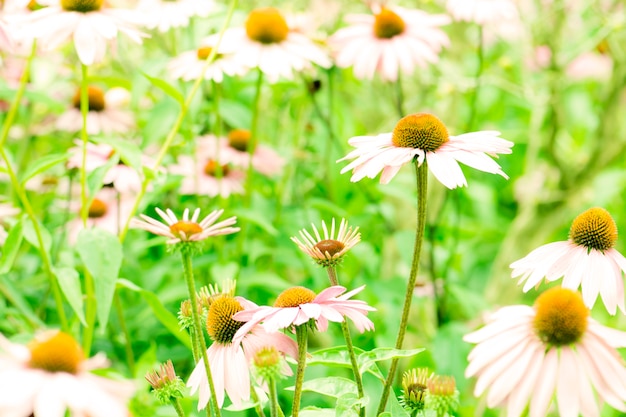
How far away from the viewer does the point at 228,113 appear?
5.37 ft

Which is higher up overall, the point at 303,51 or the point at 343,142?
the point at 303,51

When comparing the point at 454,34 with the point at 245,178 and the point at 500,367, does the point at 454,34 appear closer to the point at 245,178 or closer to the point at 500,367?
the point at 245,178

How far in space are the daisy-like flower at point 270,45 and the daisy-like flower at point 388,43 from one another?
0.10 m

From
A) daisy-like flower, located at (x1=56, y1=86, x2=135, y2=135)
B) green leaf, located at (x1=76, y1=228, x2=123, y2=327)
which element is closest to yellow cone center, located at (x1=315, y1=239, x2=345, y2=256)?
green leaf, located at (x1=76, y1=228, x2=123, y2=327)

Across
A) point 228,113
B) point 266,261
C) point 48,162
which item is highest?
point 48,162

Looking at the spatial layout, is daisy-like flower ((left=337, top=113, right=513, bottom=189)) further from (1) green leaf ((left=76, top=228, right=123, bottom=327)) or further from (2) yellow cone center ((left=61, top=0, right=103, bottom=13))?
(2) yellow cone center ((left=61, top=0, right=103, bottom=13))

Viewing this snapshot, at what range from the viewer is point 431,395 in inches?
23.3

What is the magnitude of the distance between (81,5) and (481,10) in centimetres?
88

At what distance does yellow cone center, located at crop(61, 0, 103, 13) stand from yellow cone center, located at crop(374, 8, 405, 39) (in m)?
0.67

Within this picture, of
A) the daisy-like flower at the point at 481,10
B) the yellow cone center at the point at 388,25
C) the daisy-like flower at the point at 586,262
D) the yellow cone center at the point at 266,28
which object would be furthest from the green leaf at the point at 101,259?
the daisy-like flower at the point at 481,10

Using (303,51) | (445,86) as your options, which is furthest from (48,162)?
(445,86)

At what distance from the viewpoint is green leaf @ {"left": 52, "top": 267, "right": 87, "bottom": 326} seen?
3.39 ft

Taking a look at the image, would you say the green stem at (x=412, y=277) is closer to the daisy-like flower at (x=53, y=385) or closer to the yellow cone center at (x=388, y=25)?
the daisy-like flower at (x=53, y=385)

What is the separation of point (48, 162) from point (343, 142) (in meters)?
0.97
